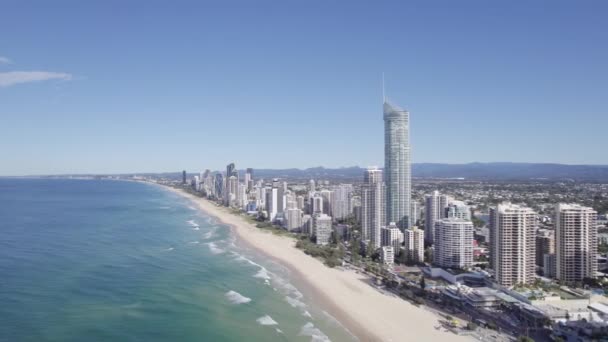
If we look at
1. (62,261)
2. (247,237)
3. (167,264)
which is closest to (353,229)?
(247,237)

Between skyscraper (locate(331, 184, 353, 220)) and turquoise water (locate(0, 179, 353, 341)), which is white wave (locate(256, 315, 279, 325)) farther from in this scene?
skyscraper (locate(331, 184, 353, 220))

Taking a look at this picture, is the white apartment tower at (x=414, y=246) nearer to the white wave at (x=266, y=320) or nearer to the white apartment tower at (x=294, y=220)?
the white apartment tower at (x=294, y=220)

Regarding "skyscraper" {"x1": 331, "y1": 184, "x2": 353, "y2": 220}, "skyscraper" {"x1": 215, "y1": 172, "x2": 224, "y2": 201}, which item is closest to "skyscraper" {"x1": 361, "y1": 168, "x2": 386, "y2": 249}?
"skyscraper" {"x1": 331, "y1": 184, "x2": 353, "y2": 220}

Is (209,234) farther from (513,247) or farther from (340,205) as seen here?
(513,247)

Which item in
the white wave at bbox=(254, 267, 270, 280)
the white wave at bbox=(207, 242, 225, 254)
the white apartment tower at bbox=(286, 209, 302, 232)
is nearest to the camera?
the white wave at bbox=(254, 267, 270, 280)

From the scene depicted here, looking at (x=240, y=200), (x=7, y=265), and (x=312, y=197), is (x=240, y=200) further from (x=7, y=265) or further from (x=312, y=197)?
(x=7, y=265)

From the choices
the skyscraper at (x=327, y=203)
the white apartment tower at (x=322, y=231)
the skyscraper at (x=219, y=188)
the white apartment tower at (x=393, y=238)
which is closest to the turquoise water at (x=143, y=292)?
the white apartment tower at (x=322, y=231)
